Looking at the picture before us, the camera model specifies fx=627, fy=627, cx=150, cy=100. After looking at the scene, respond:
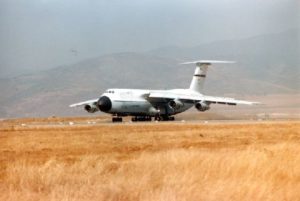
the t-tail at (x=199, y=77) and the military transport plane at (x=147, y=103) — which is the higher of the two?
the t-tail at (x=199, y=77)

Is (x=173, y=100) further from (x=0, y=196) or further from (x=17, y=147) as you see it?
(x=0, y=196)

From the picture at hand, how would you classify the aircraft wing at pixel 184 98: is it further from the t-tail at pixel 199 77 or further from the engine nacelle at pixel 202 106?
the t-tail at pixel 199 77

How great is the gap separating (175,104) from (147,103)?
3479 mm

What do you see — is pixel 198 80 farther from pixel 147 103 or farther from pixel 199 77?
pixel 147 103

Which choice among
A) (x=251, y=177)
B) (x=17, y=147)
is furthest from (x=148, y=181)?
(x=17, y=147)

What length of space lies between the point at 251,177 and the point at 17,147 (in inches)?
650

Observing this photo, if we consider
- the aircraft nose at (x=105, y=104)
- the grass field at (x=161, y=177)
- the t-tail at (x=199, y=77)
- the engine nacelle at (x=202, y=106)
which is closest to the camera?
the grass field at (x=161, y=177)

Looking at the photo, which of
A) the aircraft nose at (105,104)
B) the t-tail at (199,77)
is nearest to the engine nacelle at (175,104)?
the aircraft nose at (105,104)

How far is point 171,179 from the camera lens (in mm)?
17234

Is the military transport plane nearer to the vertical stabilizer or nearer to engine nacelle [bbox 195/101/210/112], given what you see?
engine nacelle [bbox 195/101/210/112]

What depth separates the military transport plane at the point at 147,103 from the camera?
65.6 meters

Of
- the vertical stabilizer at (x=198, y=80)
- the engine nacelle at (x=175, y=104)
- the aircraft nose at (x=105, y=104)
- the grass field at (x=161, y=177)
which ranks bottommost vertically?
the grass field at (x=161, y=177)

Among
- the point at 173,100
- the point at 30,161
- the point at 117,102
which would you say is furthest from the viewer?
the point at 173,100

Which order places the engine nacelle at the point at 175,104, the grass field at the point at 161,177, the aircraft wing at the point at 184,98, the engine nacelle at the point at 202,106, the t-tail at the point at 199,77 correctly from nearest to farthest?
the grass field at the point at 161,177 < the aircraft wing at the point at 184,98 < the engine nacelle at the point at 202,106 < the engine nacelle at the point at 175,104 < the t-tail at the point at 199,77
